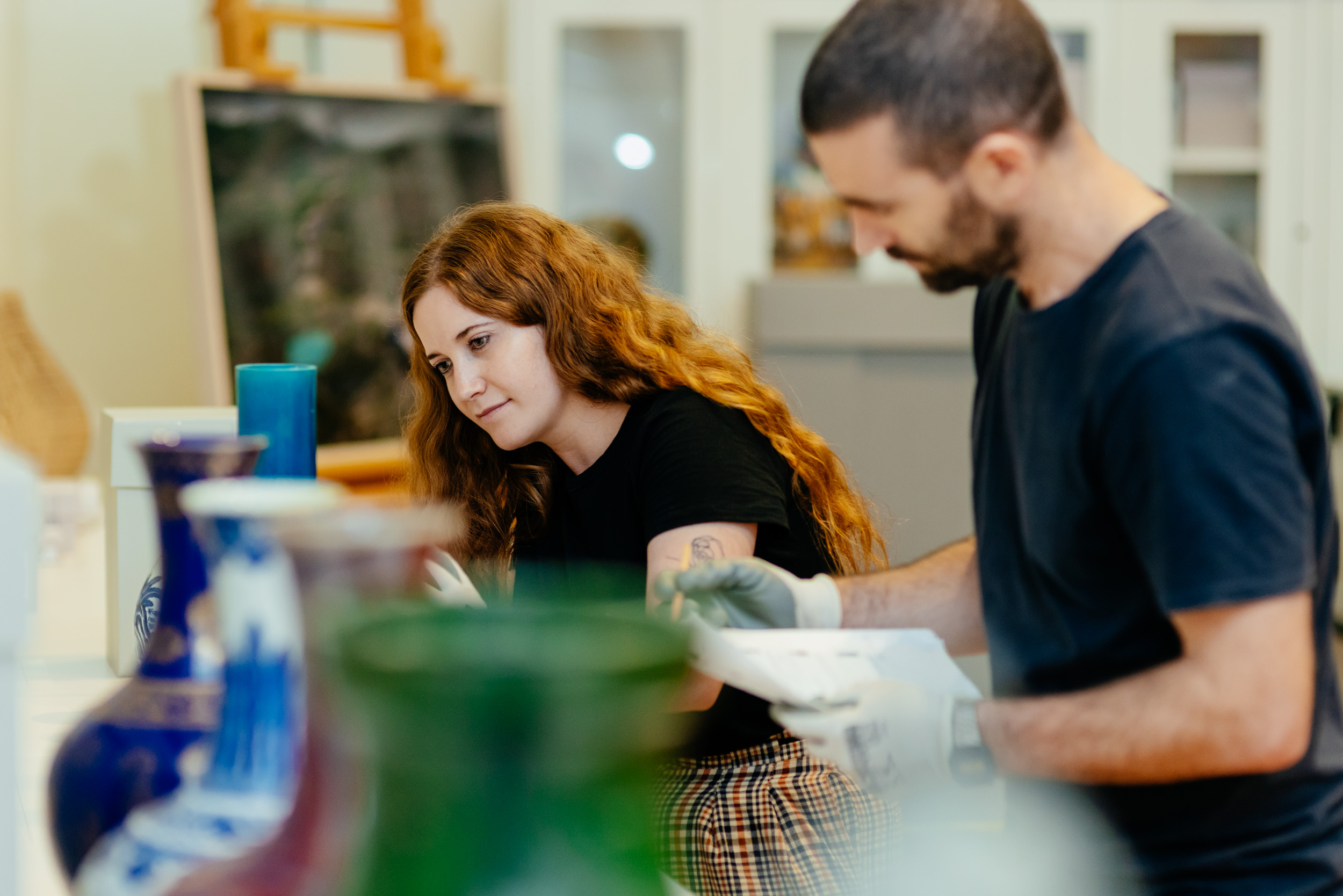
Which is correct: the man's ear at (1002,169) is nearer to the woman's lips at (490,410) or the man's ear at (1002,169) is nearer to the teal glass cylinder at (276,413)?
the teal glass cylinder at (276,413)

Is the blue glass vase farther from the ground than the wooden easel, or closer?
closer

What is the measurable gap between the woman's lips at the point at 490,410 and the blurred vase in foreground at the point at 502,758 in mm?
926

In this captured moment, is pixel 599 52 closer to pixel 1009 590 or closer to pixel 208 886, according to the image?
pixel 1009 590

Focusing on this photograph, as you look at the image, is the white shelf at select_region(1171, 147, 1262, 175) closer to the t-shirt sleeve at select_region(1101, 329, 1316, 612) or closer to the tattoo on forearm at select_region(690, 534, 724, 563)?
the tattoo on forearm at select_region(690, 534, 724, 563)

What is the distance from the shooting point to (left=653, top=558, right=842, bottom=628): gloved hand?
0.99 m

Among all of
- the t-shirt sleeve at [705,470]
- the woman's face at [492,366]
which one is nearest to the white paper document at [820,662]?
the t-shirt sleeve at [705,470]

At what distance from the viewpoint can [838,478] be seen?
1.47m

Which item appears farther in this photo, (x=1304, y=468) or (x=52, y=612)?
(x=52, y=612)

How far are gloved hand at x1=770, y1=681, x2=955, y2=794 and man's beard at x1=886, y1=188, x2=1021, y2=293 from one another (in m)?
0.26

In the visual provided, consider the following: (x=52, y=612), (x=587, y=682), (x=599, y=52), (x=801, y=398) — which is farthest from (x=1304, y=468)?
(x=599, y=52)

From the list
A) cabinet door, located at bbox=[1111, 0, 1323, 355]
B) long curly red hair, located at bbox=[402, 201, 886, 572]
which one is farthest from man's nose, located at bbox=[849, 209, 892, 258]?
cabinet door, located at bbox=[1111, 0, 1323, 355]

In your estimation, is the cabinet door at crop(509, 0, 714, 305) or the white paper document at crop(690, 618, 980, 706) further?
the cabinet door at crop(509, 0, 714, 305)

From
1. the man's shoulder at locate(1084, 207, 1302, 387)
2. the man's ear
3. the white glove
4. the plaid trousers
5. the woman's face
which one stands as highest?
the man's ear

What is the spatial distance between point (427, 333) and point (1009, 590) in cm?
70
